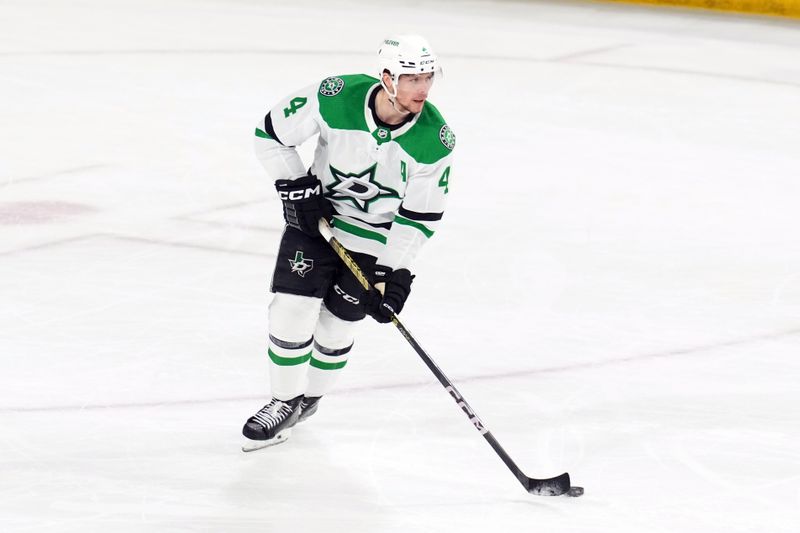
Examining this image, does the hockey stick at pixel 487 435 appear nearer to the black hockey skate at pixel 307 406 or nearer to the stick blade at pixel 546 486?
the stick blade at pixel 546 486

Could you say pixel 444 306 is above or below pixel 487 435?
below

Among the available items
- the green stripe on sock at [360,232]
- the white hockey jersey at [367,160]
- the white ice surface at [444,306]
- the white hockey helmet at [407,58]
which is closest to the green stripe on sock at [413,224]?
the white hockey jersey at [367,160]

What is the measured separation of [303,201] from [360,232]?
7.1 inches

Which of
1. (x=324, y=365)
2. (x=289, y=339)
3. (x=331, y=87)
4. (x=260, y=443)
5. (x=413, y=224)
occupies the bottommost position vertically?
(x=260, y=443)

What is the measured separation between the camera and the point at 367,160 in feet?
10.0

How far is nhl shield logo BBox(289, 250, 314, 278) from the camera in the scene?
10.3 ft

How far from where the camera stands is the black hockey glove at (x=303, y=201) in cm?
308

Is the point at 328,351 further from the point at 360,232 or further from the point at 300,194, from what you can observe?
the point at 300,194

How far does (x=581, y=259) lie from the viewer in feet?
15.6

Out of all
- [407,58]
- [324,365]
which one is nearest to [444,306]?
[324,365]

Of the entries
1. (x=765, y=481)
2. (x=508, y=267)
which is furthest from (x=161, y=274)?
(x=765, y=481)

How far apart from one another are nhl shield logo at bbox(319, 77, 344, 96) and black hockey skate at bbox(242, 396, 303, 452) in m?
0.72

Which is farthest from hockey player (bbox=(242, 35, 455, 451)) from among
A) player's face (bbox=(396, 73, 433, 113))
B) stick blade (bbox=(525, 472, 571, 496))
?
stick blade (bbox=(525, 472, 571, 496))

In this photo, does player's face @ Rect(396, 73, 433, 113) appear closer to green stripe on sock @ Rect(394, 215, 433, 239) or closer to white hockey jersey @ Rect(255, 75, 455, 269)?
white hockey jersey @ Rect(255, 75, 455, 269)
